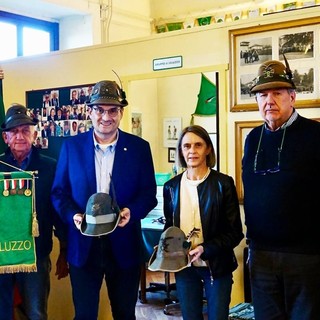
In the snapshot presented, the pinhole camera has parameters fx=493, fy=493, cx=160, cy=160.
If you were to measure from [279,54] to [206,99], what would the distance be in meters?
1.28

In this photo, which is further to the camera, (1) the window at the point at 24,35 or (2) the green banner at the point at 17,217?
(1) the window at the point at 24,35

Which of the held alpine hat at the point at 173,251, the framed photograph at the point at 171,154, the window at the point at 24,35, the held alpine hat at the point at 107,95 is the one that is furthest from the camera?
the window at the point at 24,35

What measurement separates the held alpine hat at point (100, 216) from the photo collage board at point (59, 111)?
2168 mm

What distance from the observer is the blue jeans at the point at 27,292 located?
7.97 feet

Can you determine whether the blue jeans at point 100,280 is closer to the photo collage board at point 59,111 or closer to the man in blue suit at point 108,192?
the man in blue suit at point 108,192

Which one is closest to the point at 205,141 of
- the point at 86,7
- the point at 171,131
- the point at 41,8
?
the point at 171,131

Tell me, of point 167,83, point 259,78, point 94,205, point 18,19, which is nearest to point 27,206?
point 94,205

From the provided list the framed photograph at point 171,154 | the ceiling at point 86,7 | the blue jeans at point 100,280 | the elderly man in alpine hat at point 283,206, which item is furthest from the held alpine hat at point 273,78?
the ceiling at point 86,7

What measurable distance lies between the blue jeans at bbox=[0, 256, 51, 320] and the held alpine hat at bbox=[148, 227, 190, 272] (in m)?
0.64

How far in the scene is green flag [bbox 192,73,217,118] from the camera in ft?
13.1

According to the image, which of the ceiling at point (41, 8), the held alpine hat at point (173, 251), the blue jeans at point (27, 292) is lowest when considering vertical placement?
the blue jeans at point (27, 292)

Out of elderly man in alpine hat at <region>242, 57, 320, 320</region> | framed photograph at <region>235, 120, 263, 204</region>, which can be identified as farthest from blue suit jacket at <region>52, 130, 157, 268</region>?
framed photograph at <region>235, 120, 263, 204</region>

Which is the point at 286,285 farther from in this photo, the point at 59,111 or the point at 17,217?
the point at 59,111

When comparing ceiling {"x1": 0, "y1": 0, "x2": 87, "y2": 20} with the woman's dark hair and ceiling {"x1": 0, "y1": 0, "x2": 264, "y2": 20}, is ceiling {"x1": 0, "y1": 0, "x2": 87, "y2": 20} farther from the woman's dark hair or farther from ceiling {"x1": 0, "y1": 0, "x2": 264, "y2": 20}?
the woman's dark hair
